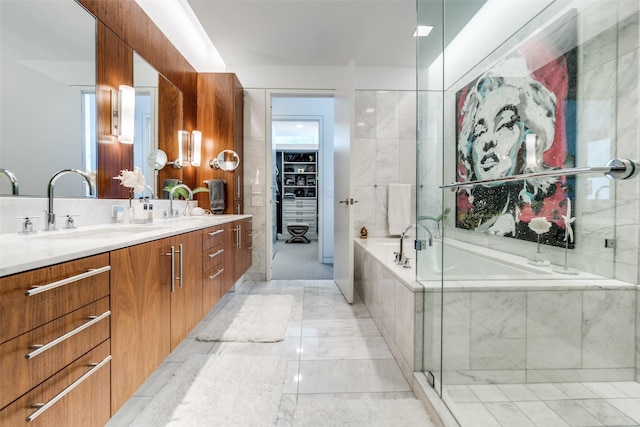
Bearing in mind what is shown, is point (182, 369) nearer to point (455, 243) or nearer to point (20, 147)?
point (20, 147)

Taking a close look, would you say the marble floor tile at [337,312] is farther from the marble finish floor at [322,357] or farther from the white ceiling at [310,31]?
the white ceiling at [310,31]

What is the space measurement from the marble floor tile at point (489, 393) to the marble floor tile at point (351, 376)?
0.37m

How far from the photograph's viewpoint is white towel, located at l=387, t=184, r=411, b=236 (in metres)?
3.50

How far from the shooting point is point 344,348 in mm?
1991

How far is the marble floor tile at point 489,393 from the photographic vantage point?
48.7 inches

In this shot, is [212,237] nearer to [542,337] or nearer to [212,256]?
[212,256]

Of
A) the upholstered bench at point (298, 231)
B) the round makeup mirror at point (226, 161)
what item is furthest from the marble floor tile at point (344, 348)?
the upholstered bench at point (298, 231)

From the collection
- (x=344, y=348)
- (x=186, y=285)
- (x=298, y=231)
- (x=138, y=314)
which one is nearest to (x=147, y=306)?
(x=138, y=314)

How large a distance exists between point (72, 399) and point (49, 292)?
0.30 metres

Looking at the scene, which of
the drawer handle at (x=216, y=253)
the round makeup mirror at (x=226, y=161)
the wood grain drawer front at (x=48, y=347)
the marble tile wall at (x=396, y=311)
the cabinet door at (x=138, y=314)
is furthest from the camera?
the round makeup mirror at (x=226, y=161)

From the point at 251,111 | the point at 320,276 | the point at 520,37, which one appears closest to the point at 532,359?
the point at 520,37

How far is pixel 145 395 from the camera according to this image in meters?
1.47

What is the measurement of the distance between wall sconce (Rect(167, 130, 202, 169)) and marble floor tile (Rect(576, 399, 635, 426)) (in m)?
3.02

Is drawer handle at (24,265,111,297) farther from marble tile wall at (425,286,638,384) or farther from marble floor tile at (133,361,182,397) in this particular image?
marble tile wall at (425,286,638,384)
